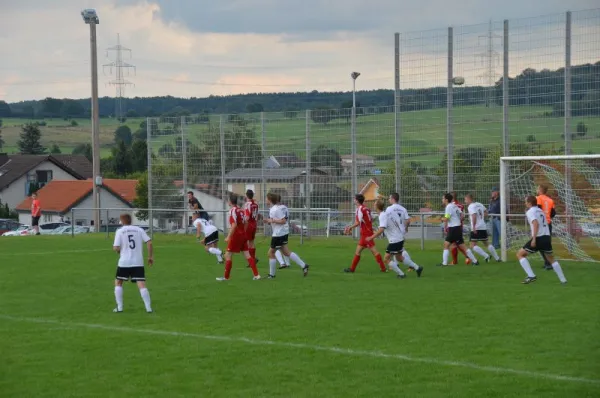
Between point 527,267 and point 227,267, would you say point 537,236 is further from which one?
point 227,267

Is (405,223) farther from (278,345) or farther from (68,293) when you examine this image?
(278,345)

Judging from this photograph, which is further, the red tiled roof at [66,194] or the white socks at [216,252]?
the red tiled roof at [66,194]

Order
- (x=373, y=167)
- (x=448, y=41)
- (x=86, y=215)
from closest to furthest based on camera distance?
(x=448, y=41) → (x=373, y=167) → (x=86, y=215)

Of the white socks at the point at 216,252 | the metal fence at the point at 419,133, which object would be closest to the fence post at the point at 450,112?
the metal fence at the point at 419,133

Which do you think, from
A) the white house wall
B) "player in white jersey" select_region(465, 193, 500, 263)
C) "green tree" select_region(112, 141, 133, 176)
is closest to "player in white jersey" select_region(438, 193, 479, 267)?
"player in white jersey" select_region(465, 193, 500, 263)

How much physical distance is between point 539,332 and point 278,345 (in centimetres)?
379

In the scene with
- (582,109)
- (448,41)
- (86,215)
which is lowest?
(86,215)

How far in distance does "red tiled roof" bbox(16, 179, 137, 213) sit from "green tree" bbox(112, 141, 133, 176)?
2083cm

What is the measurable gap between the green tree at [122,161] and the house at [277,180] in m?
75.0

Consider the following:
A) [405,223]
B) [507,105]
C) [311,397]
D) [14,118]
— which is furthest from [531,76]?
[14,118]

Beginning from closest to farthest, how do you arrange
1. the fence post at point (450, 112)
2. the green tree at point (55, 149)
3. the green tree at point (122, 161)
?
1. the fence post at point (450, 112)
2. the green tree at point (122, 161)
3. the green tree at point (55, 149)

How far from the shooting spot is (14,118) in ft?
470

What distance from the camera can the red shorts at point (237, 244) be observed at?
20.8 metres

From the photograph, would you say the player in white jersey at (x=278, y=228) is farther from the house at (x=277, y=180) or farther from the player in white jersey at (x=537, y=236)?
the house at (x=277, y=180)
